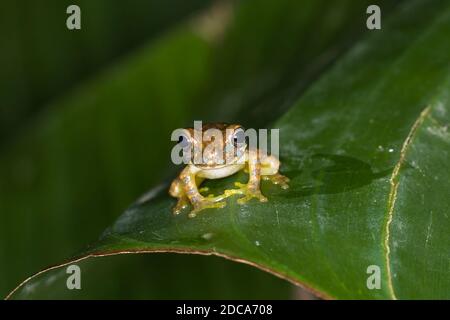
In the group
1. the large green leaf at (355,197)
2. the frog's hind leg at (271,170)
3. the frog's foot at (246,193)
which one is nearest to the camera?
the large green leaf at (355,197)

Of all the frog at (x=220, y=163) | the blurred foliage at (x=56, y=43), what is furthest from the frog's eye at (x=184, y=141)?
the blurred foliage at (x=56, y=43)

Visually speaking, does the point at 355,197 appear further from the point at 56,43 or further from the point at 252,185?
the point at 56,43

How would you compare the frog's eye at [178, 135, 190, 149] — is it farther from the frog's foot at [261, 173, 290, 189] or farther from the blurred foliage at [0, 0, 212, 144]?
the blurred foliage at [0, 0, 212, 144]

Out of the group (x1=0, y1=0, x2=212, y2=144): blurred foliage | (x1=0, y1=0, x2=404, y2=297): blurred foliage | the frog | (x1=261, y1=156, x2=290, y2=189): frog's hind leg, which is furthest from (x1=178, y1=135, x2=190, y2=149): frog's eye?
(x1=0, y1=0, x2=212, y2=144): blurred foliage

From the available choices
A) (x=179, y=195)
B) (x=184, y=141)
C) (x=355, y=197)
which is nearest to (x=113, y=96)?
(x=184, y=141)

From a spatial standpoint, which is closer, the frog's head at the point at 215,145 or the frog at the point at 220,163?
the frog at the point at 220,163

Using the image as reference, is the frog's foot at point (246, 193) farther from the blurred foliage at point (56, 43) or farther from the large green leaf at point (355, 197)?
the blurred foliage at point (56, 43)
